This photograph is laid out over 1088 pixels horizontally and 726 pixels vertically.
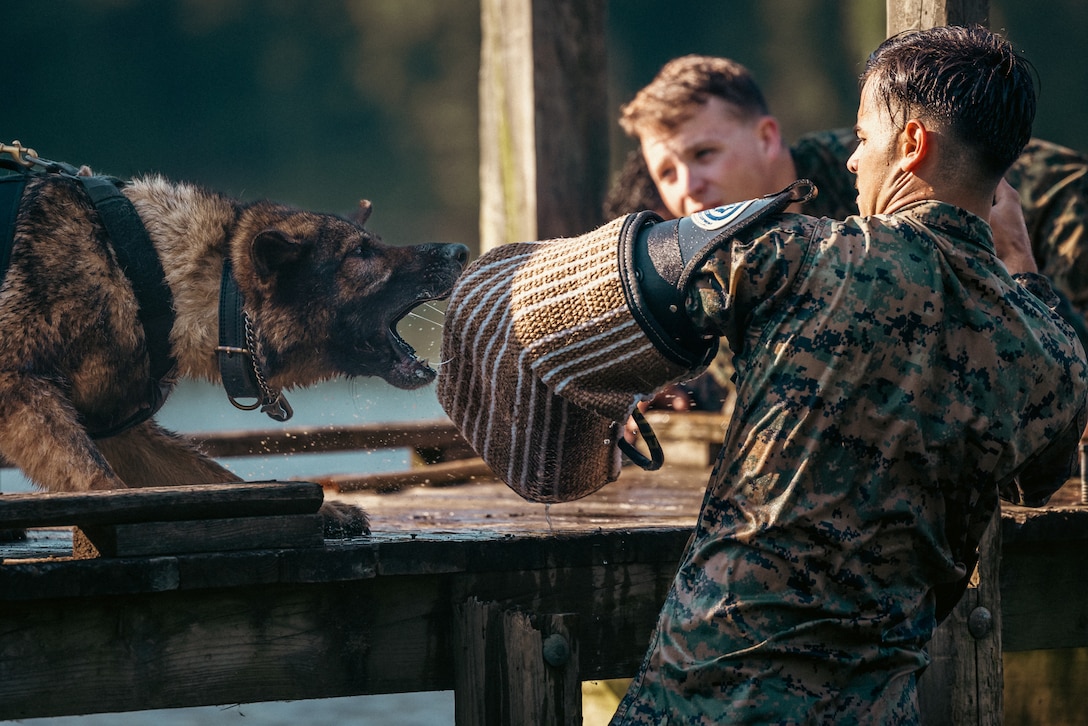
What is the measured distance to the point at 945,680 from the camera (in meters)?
2.59

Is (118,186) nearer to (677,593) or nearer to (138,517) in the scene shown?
(138,517)

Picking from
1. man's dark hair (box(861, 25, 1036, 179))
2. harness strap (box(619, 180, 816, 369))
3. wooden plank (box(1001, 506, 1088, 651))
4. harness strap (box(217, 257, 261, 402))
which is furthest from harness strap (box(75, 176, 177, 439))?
wooden plank (box(1001, 506, 1088, 651))

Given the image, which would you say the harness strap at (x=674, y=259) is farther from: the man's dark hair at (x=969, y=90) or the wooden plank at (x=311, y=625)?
the wooden plank at (x=311, y=625)

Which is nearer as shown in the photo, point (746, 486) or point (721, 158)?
point (746, 486)

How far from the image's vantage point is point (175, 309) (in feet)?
9.72

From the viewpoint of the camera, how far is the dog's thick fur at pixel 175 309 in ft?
8.89

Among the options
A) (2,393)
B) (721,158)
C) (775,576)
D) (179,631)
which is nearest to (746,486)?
(775,576)

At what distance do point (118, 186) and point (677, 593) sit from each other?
1.93 meters

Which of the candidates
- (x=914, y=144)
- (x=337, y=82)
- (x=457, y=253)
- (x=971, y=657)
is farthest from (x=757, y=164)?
(x=337, y=82)

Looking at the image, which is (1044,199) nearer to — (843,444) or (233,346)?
(233,346)

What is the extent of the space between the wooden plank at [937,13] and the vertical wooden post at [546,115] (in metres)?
1.94

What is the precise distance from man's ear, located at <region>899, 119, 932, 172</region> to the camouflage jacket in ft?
8.46

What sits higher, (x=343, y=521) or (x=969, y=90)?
(x=969, y=90)

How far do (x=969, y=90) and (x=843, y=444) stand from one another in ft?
1.62
